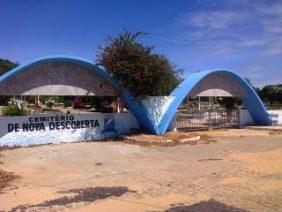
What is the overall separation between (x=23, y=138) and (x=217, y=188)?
11.0 meters

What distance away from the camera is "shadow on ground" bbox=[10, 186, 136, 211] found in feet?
30.7

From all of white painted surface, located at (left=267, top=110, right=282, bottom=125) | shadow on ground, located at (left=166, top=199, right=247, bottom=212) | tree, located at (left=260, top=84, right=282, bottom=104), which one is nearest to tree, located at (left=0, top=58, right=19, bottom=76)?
tree, located at (left=260, top=84, right=282, bottom=104)

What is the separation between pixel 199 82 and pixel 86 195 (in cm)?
1845

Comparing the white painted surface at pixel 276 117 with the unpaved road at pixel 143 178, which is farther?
the white painted surface at pixel 276 117

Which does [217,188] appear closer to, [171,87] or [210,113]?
[171,87]

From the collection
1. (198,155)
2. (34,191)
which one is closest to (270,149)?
(198,155)

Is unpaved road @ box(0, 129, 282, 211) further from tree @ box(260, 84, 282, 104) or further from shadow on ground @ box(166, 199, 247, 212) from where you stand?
tree @ box(260, 84, 282, 104)

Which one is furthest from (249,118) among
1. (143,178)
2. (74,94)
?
(143,178)

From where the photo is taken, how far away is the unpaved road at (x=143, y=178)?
9297 mm

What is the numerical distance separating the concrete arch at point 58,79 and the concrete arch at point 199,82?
3.01 meters

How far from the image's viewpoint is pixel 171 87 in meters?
23.2

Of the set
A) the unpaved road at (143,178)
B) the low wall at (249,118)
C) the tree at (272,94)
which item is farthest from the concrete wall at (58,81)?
the tree at (272,94)

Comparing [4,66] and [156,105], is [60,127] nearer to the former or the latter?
[156,105]

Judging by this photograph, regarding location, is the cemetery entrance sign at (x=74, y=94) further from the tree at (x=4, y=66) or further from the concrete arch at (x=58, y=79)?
the tree at (x=4, y=66)
